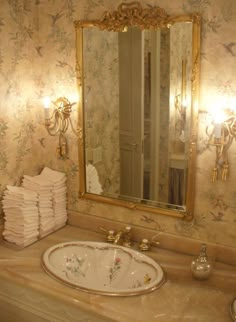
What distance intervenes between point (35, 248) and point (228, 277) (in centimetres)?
89

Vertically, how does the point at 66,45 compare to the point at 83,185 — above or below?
above

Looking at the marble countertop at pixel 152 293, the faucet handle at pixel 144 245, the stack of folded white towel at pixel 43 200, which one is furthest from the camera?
the stack of folded white towel at pixel 43 200

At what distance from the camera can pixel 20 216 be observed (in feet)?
5.98

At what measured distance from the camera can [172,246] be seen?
1.80m

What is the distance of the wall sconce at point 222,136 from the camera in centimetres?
156

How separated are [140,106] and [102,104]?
216 mm

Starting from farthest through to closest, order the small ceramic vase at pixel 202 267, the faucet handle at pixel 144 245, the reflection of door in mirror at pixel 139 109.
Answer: the faucet handle at pixel 144 245
the reflection of door in mirror at pixel 139 109
the small ceramic vase at pixel 202 267

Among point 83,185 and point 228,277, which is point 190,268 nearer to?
point 228,277

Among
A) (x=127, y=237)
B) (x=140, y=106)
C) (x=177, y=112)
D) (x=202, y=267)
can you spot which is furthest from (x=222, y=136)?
(x=127, y=237)

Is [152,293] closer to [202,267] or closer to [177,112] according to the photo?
[202,267]

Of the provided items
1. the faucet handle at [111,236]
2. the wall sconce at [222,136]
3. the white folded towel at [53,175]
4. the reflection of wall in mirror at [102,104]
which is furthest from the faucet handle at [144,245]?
the white folded towel at [53,175]

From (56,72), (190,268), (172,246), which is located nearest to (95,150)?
(56,72)

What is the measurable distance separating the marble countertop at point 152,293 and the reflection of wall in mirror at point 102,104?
479 mm

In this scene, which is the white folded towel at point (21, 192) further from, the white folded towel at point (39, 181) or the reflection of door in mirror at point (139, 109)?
the reflection of door in mirror at point (139, 109)
